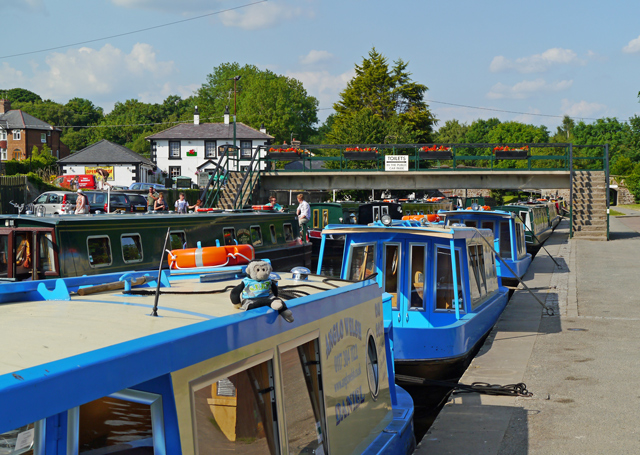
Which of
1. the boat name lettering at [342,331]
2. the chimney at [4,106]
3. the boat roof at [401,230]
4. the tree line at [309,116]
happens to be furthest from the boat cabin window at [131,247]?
the chimney at [4,106]

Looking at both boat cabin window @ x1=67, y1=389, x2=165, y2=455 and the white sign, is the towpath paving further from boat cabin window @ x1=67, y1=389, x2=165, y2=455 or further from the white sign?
the white sign

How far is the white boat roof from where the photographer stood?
99.8 inches

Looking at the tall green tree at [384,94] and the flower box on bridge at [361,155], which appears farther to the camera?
the tall green tree at [384,94]

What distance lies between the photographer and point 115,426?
9.21ft

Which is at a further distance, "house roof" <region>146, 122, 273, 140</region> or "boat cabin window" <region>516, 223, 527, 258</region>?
"house roof" <region>146, 122, 273, 140</region>

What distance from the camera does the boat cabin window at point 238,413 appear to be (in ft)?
10.1

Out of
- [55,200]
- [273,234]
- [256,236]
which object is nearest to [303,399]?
[256,236]

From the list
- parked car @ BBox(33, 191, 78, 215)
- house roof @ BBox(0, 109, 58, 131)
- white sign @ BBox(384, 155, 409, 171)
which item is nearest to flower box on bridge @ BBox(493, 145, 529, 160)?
white sign @ BBox(384, 155, 409, 171)

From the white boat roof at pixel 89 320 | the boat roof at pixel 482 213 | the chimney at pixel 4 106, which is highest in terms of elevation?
the chimney at pixel 4 106

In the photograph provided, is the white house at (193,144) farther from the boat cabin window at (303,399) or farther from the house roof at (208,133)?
the boat cabin window at (303,399)

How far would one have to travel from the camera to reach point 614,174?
9938cm

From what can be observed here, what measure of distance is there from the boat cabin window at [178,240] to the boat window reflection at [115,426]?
1195 centimetres

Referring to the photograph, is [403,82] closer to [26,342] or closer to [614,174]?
[614,174]

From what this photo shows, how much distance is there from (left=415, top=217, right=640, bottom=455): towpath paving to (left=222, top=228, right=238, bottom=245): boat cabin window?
6916 millimetres
